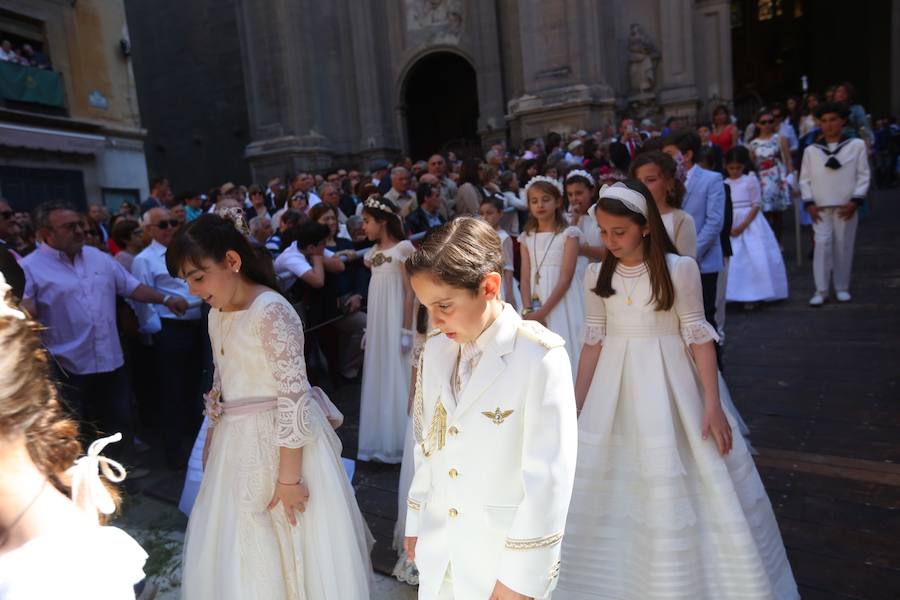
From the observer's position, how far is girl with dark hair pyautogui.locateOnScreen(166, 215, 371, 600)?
8.20 feet

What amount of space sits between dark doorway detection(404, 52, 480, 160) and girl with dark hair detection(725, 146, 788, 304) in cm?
1553

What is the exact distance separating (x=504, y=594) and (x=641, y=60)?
56.9ft

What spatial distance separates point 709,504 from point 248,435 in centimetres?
181

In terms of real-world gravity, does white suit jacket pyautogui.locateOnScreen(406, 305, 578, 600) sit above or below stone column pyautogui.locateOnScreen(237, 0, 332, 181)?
below

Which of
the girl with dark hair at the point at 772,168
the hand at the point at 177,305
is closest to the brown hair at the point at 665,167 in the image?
the hand at the point at 177,305

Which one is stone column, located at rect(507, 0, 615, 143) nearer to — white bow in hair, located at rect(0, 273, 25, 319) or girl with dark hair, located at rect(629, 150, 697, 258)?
girl with dark hair, located at rect(629, 150, 697, 258)

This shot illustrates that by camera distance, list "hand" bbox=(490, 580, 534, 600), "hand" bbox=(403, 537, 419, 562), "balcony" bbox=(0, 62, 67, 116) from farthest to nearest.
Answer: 1. "balcony" bbox=(0, 62, 67, 116)
2. "hand" bbox=(403, 537, 419, 562)
3. "hand" bbox=(490, 580, 534, 600)

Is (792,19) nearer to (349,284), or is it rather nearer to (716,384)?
(349,284)

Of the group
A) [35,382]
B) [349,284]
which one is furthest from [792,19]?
[35,382]

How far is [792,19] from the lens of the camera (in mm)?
27109

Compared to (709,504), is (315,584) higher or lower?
lower

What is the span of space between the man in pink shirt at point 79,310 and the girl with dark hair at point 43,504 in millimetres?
3215

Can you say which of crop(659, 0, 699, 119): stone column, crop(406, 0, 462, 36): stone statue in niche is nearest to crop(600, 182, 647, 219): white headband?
crop(659, 0, 699, 119): stone column

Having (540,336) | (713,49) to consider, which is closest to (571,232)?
(540,336)
